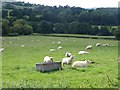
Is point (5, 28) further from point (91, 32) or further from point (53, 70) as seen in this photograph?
point (53, 70)

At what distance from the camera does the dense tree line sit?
2790 inches

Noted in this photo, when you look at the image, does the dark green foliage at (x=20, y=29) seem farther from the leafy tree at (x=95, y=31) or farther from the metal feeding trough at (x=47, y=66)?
the metal feeding trough at (x=47, y=66)

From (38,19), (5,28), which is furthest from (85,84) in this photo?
(38,19)

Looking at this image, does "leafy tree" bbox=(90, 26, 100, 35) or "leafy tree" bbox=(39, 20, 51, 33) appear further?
"leafy tree" bbox=(39, 20, 51, 33)

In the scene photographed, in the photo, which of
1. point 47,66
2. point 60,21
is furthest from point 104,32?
point 47,66

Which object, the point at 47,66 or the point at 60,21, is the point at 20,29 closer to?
the point at 60,21

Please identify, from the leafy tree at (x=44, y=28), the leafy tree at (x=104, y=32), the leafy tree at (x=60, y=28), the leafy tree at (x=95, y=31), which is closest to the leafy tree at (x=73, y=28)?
the leafy tree at (x=60, y=28)

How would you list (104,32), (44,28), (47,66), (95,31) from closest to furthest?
(47,66) < (104,32) < (95,31) < (44,28)

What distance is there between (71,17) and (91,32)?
63.4 ft

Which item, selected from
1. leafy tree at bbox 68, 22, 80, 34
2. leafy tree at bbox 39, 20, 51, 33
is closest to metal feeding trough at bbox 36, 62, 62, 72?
leafy tree at bbox 39, 20, 51, 33

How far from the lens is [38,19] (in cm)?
8631

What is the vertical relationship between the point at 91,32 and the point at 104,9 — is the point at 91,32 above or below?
below

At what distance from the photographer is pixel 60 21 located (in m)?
89.2

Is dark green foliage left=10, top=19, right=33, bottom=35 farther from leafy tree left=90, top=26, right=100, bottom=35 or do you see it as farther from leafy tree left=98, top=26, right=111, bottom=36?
leafy tree left=98, top=26, right=111, bottom=36
